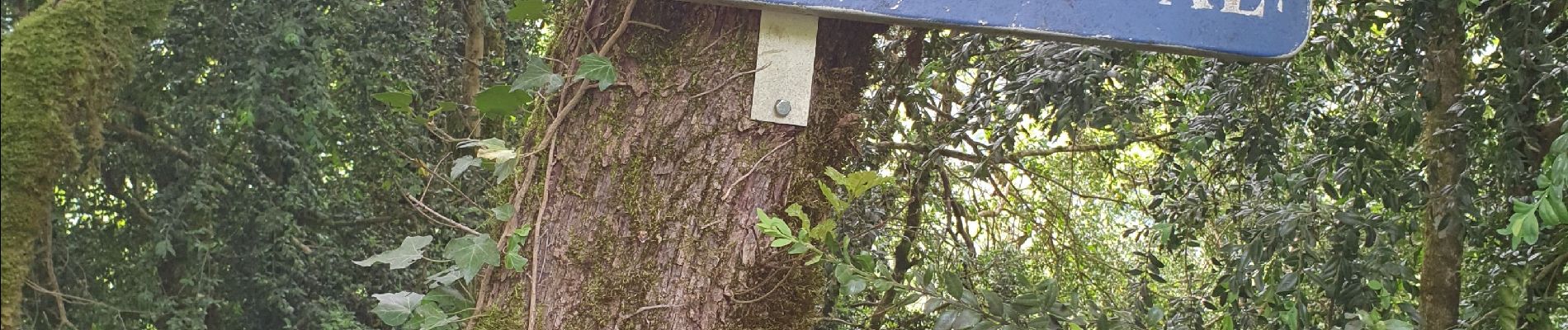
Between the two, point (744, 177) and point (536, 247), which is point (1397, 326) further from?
point (536, 247)

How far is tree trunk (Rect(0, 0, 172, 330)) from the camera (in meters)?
0.94

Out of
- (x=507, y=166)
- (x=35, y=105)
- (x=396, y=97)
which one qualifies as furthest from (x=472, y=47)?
(x=35, y=105)

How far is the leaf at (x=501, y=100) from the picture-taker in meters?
1.16

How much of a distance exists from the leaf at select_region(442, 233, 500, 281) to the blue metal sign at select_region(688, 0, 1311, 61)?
0.31 metres

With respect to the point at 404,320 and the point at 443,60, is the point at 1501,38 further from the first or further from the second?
the point at 443,60

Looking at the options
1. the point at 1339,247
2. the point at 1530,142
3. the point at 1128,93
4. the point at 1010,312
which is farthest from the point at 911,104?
the point at 1010,312

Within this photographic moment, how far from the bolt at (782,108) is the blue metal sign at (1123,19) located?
0.09 meters

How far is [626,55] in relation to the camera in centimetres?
109

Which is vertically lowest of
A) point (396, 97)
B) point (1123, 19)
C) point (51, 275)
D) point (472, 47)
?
point (51, 275)

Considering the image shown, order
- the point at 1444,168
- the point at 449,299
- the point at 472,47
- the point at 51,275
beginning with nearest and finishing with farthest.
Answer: the point at 449,299 → the point at 1444,168 → the point at 51,275 → the point at 472,47

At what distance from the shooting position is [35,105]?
3.19ft

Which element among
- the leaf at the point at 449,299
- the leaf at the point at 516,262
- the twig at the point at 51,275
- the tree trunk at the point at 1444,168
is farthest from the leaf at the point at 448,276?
the twig at the point at 51,275

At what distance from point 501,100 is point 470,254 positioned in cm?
16

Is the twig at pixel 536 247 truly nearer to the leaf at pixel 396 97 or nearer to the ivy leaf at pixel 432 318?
the ivy leaf at pixel 432 318
